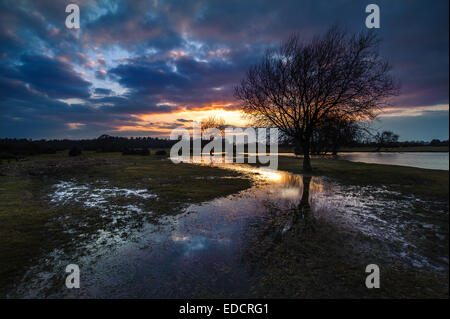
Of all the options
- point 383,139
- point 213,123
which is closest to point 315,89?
point 383,139

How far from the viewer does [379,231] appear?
5.90m

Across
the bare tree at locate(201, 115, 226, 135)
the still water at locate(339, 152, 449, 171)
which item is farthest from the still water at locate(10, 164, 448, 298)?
the bare tree at locate(201, 115, 226, 135)

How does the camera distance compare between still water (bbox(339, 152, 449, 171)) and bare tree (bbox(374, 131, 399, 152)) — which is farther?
bare tree (bbox(374, 131, 399, 152))

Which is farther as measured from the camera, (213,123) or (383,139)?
(213,123)

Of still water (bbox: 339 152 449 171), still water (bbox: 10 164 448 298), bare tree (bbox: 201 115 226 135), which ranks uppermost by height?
bare tree (bbox: 201 115 226 135)

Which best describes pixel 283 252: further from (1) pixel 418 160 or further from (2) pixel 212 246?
(1) pixel 418 160

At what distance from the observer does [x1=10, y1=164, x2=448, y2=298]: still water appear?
357cm

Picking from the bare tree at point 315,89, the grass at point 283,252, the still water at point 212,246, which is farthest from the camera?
the bare tree at point 315,89

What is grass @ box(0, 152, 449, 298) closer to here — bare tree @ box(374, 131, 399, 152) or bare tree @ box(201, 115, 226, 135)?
bare tree @ box(374, 131, 399, 152)

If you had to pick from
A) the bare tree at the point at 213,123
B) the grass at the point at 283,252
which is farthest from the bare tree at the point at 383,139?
the bare tree at the point at 213,123

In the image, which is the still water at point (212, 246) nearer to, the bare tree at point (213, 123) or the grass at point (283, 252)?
the grass at point (283, 252)

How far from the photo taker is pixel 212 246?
5.24 metres

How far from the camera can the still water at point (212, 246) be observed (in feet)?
11.7
